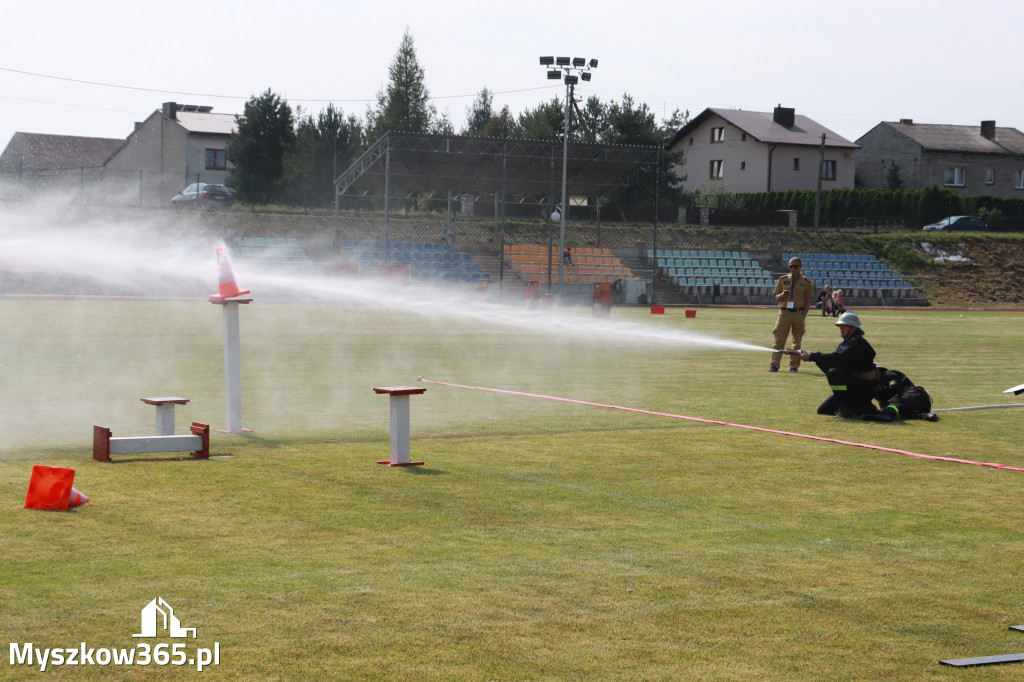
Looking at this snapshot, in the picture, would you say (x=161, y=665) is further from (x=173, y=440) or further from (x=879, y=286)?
(x=879, y=286)

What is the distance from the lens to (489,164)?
201 feet

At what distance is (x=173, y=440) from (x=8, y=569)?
148 inches

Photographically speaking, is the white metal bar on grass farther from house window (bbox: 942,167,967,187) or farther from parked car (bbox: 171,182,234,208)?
house window (bbox: 942,167,967,187)

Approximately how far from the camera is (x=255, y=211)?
63500 millimetres

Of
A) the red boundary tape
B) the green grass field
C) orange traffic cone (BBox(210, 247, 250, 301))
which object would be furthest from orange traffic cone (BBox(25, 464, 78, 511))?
the red boundary tape

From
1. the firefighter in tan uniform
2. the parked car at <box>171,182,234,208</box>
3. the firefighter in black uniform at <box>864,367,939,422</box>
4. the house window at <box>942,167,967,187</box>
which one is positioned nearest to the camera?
the firefighter in black uniform at <box>864,367,939,422</box>

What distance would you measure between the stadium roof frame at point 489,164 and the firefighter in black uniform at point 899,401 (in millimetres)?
39567

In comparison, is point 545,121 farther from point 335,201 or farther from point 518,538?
point 518,538

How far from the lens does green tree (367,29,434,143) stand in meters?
101

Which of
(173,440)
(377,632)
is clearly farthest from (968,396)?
(377,632)

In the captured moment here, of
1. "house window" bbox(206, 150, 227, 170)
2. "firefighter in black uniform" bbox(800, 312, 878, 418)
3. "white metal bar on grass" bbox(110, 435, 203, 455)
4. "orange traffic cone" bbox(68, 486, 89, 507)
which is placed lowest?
"orange traffic cone" bbox(68, 486, 89, 507)

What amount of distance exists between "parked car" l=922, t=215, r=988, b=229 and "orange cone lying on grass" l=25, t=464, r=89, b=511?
83622 millimetres

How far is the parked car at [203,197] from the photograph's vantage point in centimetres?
6316

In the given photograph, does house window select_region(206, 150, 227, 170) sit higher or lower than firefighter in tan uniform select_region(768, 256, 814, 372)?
higher
